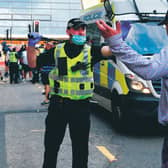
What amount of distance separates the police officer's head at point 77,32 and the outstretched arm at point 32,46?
31cm

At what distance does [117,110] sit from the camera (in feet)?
26.8

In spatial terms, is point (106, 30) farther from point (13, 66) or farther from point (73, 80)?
point (13, 66)

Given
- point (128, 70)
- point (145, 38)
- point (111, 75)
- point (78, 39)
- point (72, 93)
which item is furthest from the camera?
point (111, 75)

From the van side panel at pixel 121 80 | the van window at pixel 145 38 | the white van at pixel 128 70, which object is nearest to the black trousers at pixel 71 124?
the white van at pixel 128 70

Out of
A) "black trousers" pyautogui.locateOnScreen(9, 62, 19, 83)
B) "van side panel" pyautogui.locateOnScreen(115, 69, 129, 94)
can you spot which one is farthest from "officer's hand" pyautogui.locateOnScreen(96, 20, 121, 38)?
"black trousers" pyautogui.locateOnScreen(9, 62, 19, 83)

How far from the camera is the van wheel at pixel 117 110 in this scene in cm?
798

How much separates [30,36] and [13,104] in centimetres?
828

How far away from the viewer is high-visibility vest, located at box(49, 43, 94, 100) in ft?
15.1

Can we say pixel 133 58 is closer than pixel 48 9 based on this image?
Yes

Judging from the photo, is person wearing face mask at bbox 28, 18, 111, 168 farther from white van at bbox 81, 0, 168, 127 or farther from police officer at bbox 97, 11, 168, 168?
white van at bbox 81, 0, 168, 127

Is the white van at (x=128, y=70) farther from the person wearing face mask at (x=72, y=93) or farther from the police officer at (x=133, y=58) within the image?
the police officer at (x=133, y=58)

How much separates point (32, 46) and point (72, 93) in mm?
581

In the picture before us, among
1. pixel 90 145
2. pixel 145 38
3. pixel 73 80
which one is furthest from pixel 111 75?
pixel 73 80

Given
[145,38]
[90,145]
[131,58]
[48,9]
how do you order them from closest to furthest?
[131,58]
[90,145]
[145,38]
[48,9]
